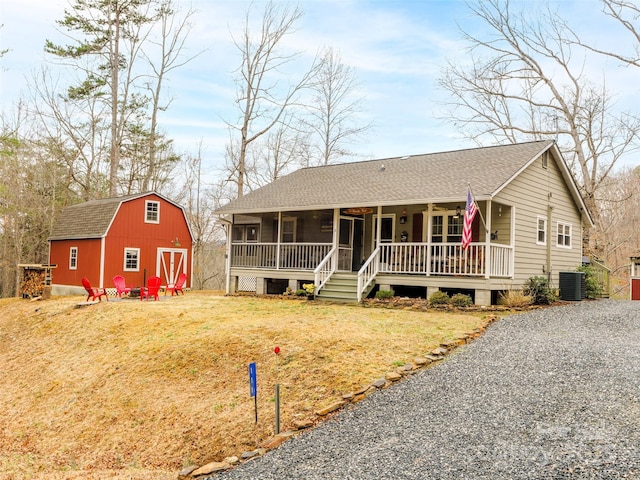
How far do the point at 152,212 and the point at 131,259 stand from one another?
7.69 ft

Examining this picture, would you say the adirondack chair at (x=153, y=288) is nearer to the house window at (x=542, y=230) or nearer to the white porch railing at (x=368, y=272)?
Answer: the white porch railing at (x=368, y=272)

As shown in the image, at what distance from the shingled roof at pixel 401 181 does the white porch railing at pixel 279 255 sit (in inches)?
54.2

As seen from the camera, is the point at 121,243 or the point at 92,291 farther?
the point at 121,243

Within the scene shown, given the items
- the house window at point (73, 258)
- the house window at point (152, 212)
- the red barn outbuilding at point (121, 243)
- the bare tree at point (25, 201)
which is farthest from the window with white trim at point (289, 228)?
the bare tree at point (25, 201)

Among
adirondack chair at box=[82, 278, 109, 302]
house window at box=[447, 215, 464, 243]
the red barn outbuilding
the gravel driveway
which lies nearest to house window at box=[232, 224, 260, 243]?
the red barn outbuilding

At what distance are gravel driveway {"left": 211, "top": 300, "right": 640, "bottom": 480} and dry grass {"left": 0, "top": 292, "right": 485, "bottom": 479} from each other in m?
0.90

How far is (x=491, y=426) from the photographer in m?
5.93

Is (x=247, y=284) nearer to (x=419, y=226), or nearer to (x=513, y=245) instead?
(x=419, y=226)

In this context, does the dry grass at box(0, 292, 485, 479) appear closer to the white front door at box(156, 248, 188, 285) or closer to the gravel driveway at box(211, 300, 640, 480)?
the gravel driveway at box(211, 300, 640, 480)

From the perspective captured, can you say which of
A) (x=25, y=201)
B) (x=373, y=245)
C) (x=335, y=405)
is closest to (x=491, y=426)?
(x=335, y=405)

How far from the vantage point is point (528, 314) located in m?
13.4

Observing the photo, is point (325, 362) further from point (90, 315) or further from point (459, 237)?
point (90, 315)

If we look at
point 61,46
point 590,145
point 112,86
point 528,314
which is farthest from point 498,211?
point 61,46

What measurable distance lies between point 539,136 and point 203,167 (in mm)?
22228
